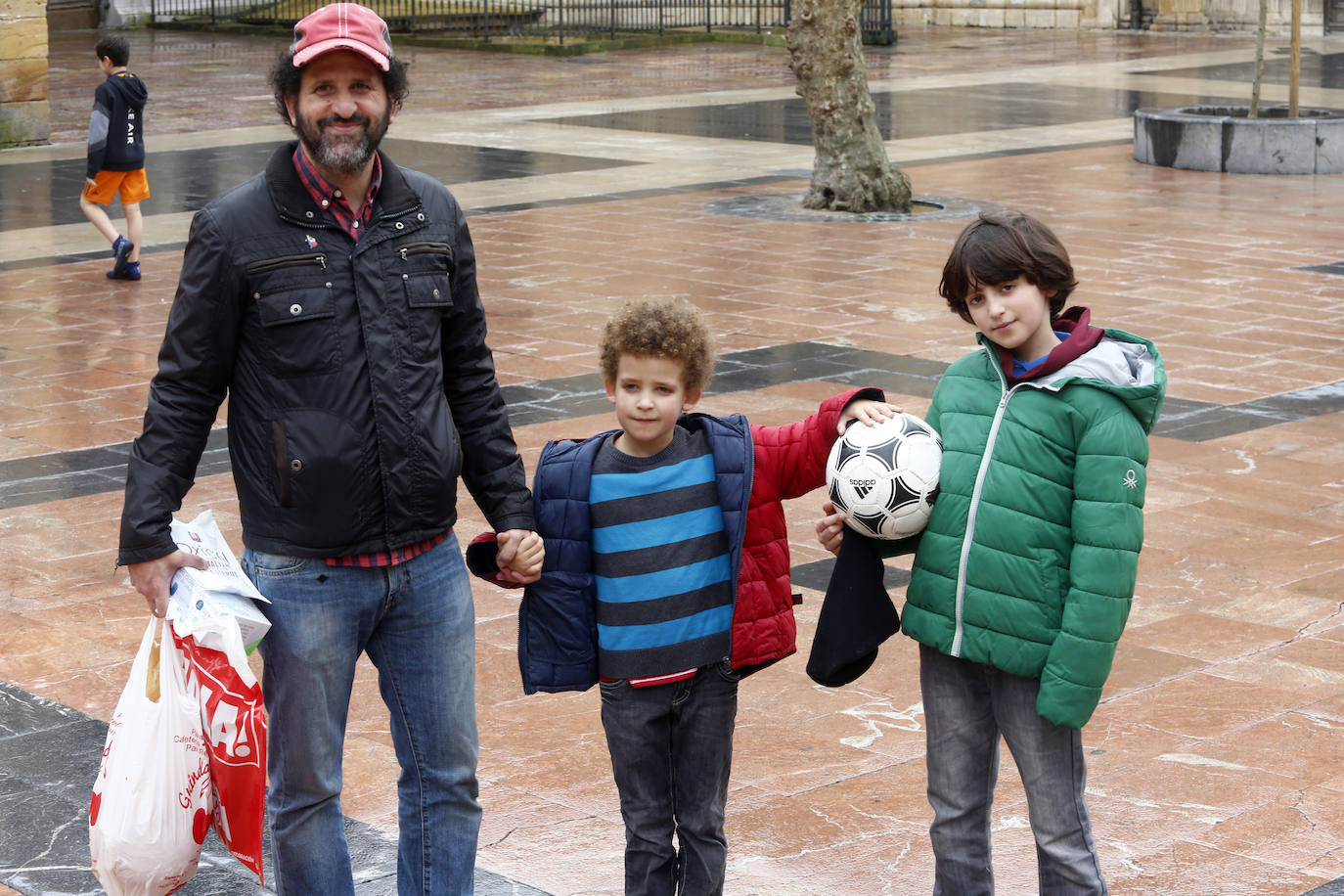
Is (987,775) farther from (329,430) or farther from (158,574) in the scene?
(158,574)

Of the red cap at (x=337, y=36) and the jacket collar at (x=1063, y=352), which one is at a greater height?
the red cap at (x=337, y=36)

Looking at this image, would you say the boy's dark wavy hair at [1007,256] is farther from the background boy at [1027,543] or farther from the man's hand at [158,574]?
the man's hand at [158,574]

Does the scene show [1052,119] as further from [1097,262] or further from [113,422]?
[113,422]

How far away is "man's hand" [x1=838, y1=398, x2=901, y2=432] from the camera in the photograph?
3137mm

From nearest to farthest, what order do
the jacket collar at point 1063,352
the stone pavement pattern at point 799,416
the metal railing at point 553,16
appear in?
the jacket collar at point 1063,352 < the stone pavement pattern at point 799,416 < the metal railing at point 553,16

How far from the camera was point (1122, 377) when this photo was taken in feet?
10.1

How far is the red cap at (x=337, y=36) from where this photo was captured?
9.87ft

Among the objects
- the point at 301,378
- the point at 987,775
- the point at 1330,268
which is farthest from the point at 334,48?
the point at 1330,268

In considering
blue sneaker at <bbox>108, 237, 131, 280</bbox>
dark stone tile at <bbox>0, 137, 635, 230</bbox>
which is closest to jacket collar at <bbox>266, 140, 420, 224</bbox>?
blue sneaker at <bbox>108, 237, 131, 280</bbox>

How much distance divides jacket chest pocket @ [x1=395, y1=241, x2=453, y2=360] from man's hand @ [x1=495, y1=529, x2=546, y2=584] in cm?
35

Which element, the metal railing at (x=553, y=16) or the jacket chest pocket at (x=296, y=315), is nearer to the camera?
the jacket chest pocket at (x=296, y=315)

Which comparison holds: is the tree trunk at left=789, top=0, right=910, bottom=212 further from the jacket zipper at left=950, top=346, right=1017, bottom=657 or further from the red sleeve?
the jacket zipper at left=950, top=346, right=1017, bottom=657

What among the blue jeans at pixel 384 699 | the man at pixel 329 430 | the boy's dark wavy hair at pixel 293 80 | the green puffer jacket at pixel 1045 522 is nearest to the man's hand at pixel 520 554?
the man at pixel 329 430

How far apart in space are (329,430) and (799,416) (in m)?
5.03
